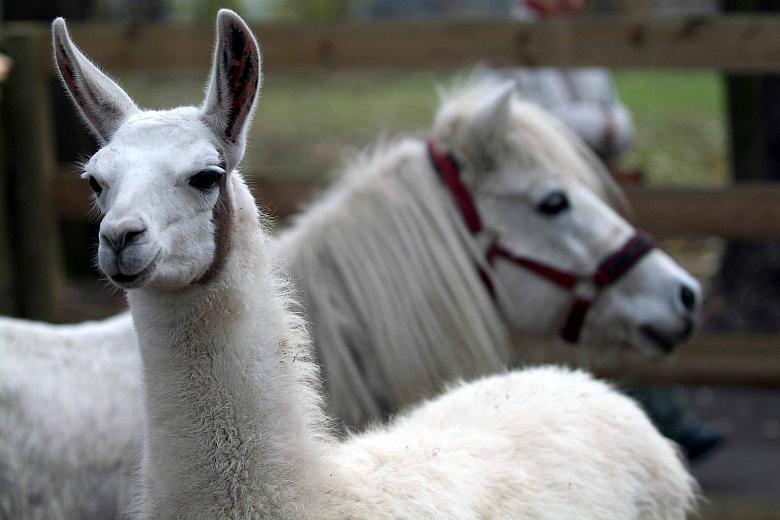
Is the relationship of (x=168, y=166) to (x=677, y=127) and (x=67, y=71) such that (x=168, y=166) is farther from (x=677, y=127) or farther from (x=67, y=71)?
(x=677, y=127)

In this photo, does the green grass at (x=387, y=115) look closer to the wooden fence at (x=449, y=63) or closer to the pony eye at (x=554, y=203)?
the wooden fence at (x=449, y=63)

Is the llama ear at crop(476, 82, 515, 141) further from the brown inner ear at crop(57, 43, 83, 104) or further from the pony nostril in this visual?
the pony nostril

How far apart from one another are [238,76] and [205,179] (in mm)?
247

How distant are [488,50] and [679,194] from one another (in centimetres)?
104

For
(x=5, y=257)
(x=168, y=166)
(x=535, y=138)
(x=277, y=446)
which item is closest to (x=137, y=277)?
(x=168, y=166)

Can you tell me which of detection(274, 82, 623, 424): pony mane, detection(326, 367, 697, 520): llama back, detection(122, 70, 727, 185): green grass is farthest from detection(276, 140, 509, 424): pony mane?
detection(122, 70, 727, 185): green grass

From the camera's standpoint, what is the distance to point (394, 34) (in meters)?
5.05

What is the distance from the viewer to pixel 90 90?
2471 millimetres

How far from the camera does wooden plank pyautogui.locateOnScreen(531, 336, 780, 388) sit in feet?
15.9

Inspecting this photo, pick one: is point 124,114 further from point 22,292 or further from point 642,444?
point 22,292

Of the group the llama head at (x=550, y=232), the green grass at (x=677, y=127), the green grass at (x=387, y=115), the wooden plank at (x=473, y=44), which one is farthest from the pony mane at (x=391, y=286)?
the green grass at (x=387, y=115)

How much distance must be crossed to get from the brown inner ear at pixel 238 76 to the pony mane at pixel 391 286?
→ 1398mm

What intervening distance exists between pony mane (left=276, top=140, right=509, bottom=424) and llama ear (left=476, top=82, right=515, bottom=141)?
0.84ft

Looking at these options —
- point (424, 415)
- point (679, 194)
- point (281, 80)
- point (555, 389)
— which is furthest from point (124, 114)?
point (281, 80)
